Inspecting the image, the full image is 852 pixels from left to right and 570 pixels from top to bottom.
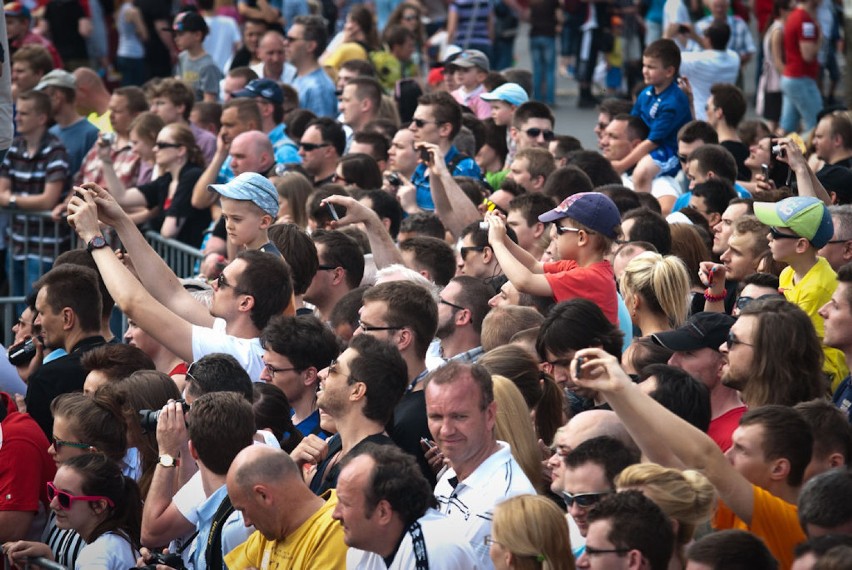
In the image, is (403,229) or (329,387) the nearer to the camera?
(329,387)

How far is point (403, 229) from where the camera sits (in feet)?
28.7

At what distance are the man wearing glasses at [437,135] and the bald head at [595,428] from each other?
5.38 meters

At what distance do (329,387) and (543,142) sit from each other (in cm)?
621

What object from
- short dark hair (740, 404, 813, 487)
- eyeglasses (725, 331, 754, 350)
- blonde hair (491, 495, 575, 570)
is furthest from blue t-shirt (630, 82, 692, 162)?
blonde hair (491, 495, 575, 570)

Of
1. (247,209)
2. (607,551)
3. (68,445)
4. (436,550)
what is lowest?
(68,445)

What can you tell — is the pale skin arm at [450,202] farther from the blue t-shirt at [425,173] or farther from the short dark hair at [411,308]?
the short dark hair at [411,308]

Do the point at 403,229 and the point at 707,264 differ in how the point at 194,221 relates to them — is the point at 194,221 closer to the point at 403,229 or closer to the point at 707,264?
the point at 403,229

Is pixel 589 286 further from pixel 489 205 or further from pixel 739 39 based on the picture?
pixel 739 39

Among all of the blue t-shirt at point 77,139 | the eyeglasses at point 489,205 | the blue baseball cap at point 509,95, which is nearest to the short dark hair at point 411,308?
the eyeglasses at point 489,205

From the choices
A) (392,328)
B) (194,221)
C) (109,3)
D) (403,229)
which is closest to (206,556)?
(392,328)

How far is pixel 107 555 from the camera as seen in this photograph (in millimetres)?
5500

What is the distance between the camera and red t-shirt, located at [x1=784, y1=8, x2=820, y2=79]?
15003mm

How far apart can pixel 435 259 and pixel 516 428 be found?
2611 mm

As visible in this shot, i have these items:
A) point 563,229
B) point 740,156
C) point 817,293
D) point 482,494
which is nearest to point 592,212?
point 563,229
